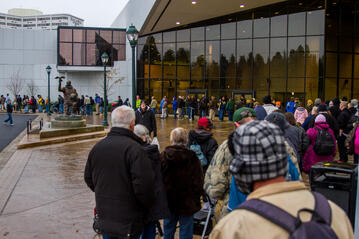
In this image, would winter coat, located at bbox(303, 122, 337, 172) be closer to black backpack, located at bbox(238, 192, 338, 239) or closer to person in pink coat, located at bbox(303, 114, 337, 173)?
person in pink coat, located at bbox(303, 114, 337, 173)

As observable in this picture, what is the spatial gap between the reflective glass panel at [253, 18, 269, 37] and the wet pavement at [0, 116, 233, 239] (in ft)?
70.4

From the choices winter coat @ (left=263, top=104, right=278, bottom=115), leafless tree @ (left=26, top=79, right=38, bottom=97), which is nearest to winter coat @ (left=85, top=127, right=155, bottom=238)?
winter coat @ (left=263, top=104, right=278, bottom=115)

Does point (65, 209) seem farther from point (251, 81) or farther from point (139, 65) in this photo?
point (139, 65)

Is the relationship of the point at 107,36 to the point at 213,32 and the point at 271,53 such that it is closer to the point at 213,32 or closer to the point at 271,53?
the point at 213,32

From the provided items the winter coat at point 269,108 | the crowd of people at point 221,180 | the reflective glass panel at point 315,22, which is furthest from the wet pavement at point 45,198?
the reflective glass panel at point 315,22

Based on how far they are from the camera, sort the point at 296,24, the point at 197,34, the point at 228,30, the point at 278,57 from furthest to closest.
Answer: the point at 197,34 < the point at 228,30 < the point at 278,57 < the point at 296,24

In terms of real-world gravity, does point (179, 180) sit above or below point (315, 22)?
below

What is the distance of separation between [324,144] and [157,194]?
4289 millimetres

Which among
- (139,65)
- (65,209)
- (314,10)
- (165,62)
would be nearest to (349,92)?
(314,10)

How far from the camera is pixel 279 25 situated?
1135 inches

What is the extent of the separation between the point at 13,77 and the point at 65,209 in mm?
41430

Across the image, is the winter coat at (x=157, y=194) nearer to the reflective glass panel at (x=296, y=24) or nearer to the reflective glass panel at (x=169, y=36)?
the reflective glass panel at (x=296, y=24)

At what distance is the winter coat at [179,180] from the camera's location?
175 inches

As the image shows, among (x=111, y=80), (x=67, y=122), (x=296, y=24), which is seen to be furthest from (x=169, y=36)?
(x=67, y=122)
